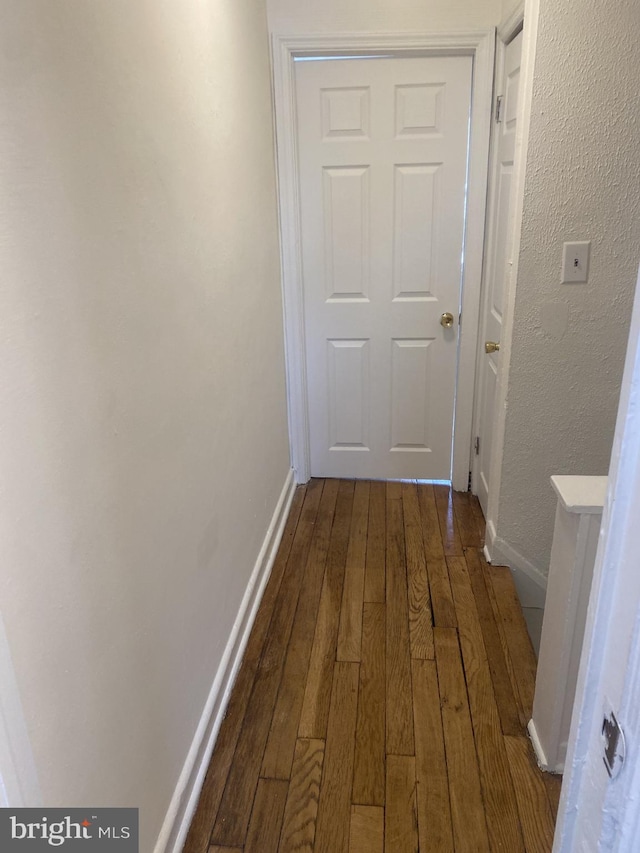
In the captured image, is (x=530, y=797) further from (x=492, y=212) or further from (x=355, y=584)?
(x=492, y=212)

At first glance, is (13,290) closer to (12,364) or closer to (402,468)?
(12,364)

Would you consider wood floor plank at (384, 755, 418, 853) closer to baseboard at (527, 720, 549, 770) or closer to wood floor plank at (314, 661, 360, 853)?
wood floor plank at (314, 661, 360, 853)

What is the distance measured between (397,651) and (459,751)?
0.42 meters

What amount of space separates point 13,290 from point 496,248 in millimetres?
2187

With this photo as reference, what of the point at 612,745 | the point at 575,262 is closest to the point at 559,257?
the point at 575,262

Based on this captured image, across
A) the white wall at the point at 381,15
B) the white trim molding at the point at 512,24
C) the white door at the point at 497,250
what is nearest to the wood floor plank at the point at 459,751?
the white door at the point at 497,250

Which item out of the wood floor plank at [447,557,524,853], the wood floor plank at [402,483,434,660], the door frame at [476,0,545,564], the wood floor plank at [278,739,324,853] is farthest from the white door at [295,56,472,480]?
the wood floor plank at [278,739,324,853]

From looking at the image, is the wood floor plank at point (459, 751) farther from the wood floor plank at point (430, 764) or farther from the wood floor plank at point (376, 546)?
the wood floor plank at point (376, 546)

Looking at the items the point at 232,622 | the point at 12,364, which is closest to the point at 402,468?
the point at 232,622

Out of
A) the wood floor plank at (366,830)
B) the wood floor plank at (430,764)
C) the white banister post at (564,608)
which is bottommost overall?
the wood floor plank at (366,830)

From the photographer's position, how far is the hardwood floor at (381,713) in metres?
1.48

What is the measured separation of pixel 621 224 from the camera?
2.01m

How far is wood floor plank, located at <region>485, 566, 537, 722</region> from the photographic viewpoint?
186 cm

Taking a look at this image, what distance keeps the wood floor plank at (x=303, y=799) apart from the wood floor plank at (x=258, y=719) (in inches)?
3.9
